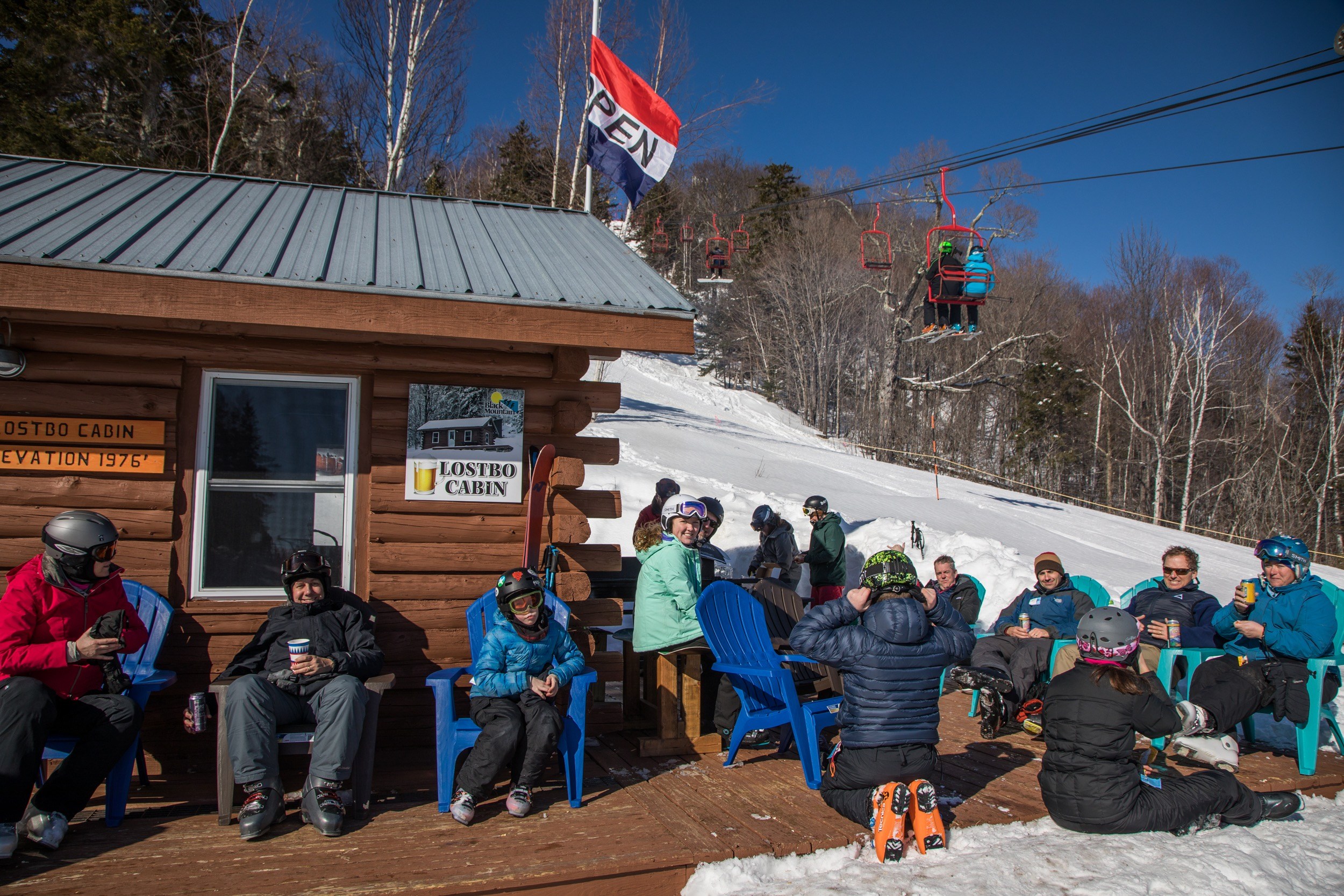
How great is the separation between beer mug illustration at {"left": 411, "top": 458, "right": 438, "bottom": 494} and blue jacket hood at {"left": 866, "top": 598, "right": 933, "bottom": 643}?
258 cm

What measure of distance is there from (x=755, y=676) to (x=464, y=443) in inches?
84.0

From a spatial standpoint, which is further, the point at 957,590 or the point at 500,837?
the point at 957,590

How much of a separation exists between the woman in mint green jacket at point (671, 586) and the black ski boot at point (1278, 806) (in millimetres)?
2908

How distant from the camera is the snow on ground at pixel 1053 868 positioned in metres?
3.20

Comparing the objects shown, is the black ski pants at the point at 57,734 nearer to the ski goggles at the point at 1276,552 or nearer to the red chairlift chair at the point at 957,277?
the ski goggles at the point at 1276,552

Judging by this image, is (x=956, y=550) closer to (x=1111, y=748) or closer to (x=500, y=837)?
(x=1111, y=748)

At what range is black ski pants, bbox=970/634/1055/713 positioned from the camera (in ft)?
18.5

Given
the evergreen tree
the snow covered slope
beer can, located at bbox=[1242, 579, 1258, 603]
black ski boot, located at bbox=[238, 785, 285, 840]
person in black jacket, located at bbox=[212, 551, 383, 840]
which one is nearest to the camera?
black ski boot, located at bbox=[238, 785, 285, 840]

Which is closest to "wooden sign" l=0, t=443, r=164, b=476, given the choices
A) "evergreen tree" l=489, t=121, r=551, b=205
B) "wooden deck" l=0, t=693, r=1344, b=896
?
"wooden deck" l=0, t=693, r=1344, b=896

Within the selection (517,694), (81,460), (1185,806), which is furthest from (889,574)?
(81,460)

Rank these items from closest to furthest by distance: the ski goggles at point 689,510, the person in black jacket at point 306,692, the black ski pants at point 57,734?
the black ski pants at point 57,734, the person in black jacket at point 306,692, the ski goggles at point 689,510

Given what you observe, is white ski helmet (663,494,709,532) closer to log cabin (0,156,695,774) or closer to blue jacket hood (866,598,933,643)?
log cabin (0,156,695,774)

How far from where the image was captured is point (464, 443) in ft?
15.9

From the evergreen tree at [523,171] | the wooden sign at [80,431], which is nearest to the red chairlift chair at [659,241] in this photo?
the evergreen tree at [523,171]
